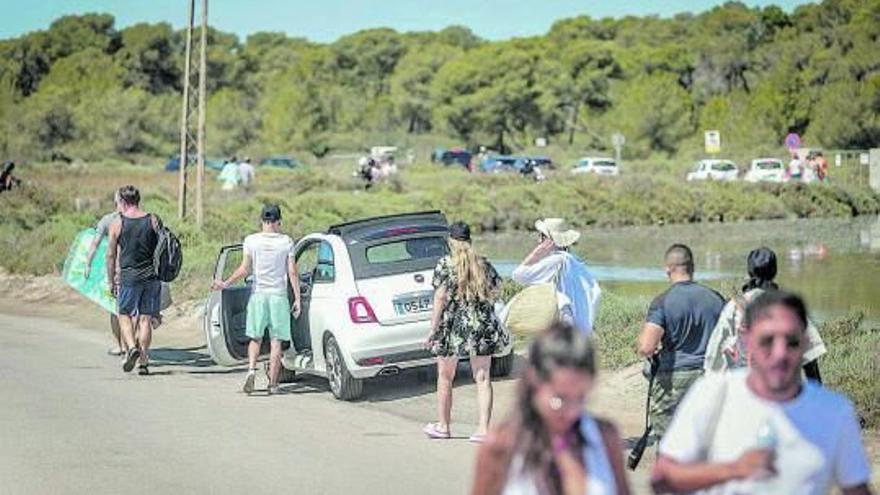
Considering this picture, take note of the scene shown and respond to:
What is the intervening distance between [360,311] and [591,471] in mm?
9616

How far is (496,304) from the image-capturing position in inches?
489

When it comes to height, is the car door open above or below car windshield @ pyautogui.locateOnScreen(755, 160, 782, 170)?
below

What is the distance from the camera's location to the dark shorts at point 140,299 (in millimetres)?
15727

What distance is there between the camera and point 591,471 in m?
4.23

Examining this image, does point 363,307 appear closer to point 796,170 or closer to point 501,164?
point 796,170

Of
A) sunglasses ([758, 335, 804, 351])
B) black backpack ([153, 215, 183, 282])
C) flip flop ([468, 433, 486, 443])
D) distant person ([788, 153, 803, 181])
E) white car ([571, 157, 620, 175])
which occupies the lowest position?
flip flop ([468, 433, 486, 443])

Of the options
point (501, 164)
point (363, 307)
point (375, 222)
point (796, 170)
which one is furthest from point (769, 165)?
point (363, 307)

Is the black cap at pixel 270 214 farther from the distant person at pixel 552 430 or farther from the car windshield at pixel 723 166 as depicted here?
the car windshield at pixel 723 166

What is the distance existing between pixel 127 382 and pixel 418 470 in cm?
588

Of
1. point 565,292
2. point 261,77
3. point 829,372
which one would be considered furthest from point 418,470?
point 261,77

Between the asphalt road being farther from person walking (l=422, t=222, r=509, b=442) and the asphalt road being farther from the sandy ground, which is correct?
person walking (l=422, t=222, r=509, b=442)

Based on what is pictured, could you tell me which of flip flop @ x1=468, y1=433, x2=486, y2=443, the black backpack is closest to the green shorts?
the black backpack

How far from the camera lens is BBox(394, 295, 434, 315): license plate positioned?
13.8 m

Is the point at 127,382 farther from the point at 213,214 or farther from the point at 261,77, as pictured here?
the point at 261,77
